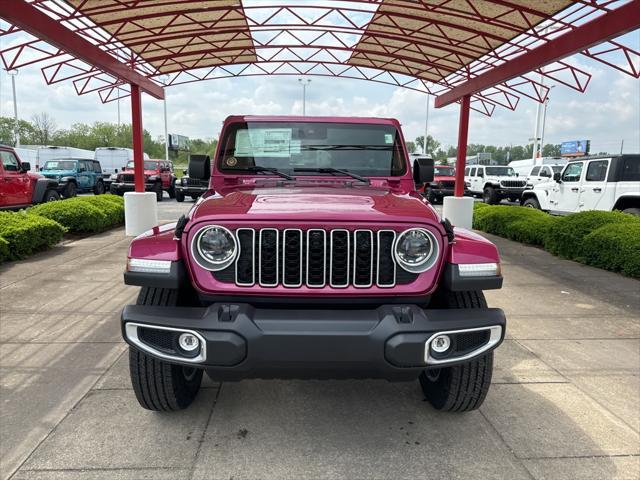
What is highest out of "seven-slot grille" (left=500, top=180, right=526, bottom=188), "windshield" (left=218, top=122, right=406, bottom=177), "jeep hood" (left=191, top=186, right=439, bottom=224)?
"windshield" (left=218, top=122, right=406, bottom=177)

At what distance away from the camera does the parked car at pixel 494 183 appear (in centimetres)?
2019

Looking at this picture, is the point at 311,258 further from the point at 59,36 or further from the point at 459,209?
the point at 459,209

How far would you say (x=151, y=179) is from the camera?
68.5 feet

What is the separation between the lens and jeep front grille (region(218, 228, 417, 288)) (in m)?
2.34

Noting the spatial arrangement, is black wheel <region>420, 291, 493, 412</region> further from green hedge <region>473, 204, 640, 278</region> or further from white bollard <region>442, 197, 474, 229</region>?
white bollard <region>442, 197, 474, 229</region>

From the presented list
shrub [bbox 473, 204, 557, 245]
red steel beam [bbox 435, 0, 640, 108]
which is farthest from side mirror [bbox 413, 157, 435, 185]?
shrub [bbox 473, 204, 557, 245]

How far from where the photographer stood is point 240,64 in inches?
543

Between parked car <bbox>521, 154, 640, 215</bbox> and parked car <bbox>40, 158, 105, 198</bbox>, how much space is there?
58.2 ft

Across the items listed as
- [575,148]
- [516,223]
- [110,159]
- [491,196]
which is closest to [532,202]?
[516,223]

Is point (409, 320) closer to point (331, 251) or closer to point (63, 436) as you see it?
point (331, 251)

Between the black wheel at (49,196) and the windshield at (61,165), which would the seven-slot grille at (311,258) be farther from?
the windshield at (61,165)

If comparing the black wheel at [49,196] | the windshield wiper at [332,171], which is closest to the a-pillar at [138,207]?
the black wheel at [49,196]

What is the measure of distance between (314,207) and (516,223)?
8.92 metres

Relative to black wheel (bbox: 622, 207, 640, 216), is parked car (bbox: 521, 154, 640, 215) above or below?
above
